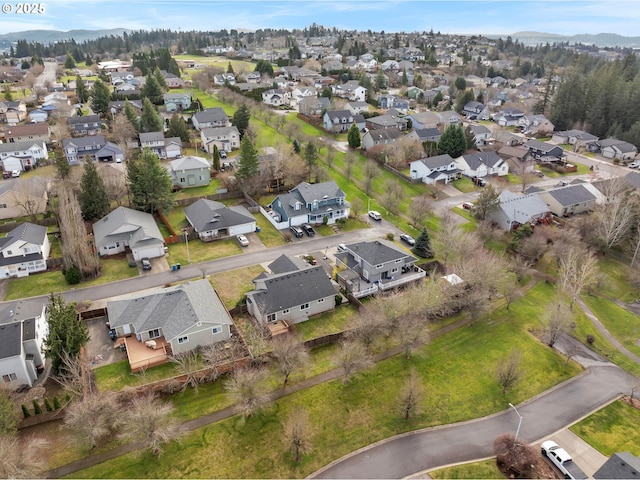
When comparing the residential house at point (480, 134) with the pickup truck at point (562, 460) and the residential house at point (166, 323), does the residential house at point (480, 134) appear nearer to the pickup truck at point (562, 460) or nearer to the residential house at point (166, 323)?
the pickup truck at point (562, 460)

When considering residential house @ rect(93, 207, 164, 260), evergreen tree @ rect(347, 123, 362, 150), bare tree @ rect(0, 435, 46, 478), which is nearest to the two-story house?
residential house @ rect(93, 207, 164, 260)

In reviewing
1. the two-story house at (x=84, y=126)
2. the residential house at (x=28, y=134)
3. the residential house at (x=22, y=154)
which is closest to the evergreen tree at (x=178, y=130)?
the two-story house at (x=84, y=126)

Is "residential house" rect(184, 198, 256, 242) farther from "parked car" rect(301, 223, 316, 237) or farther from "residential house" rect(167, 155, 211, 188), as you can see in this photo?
"residential house" rect(167, 155, 211, 188)

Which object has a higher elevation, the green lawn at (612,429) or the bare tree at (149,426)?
the bare tree at (149,426)

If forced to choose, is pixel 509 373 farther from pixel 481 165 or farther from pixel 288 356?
pixel 481 165

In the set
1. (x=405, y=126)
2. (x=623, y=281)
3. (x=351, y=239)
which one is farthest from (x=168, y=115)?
(x=623, y=281)

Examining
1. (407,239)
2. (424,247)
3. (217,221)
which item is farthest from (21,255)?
(424,247)

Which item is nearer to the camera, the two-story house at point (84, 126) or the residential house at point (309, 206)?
the residential house at point (309, 206)
